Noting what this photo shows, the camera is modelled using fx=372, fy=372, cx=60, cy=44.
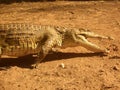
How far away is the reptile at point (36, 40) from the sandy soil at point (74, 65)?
0.21 metres

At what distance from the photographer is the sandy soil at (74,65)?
6398mm

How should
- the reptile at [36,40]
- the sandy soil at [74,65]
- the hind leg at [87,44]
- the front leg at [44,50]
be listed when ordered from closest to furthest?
the sandy soil at [74,65] → the front leg at [44,50] → the reptile at [36,40] → the hind leg at [87,44]

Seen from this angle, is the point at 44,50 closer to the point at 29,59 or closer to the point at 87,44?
the point at 29,59

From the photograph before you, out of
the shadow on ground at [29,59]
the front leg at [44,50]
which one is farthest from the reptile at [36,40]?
the shadow on ground at [29,59]

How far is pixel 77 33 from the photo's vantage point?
7.79 m

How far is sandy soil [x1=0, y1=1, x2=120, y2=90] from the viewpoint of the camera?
640cm

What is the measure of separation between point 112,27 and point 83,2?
332 centimetres

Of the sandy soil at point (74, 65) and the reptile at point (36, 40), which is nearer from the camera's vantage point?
the sandy soil at point (74, 65)

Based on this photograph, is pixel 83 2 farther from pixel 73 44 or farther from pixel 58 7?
pixel 73 44

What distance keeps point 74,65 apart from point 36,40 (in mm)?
1004

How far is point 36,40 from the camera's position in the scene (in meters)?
7.56

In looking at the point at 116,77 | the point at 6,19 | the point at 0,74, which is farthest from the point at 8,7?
the point at 116,77

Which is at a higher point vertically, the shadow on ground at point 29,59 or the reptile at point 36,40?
the reptile at point 36,40

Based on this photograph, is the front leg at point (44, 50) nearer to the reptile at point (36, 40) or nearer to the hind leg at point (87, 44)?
the reptile at point (36, 40)
